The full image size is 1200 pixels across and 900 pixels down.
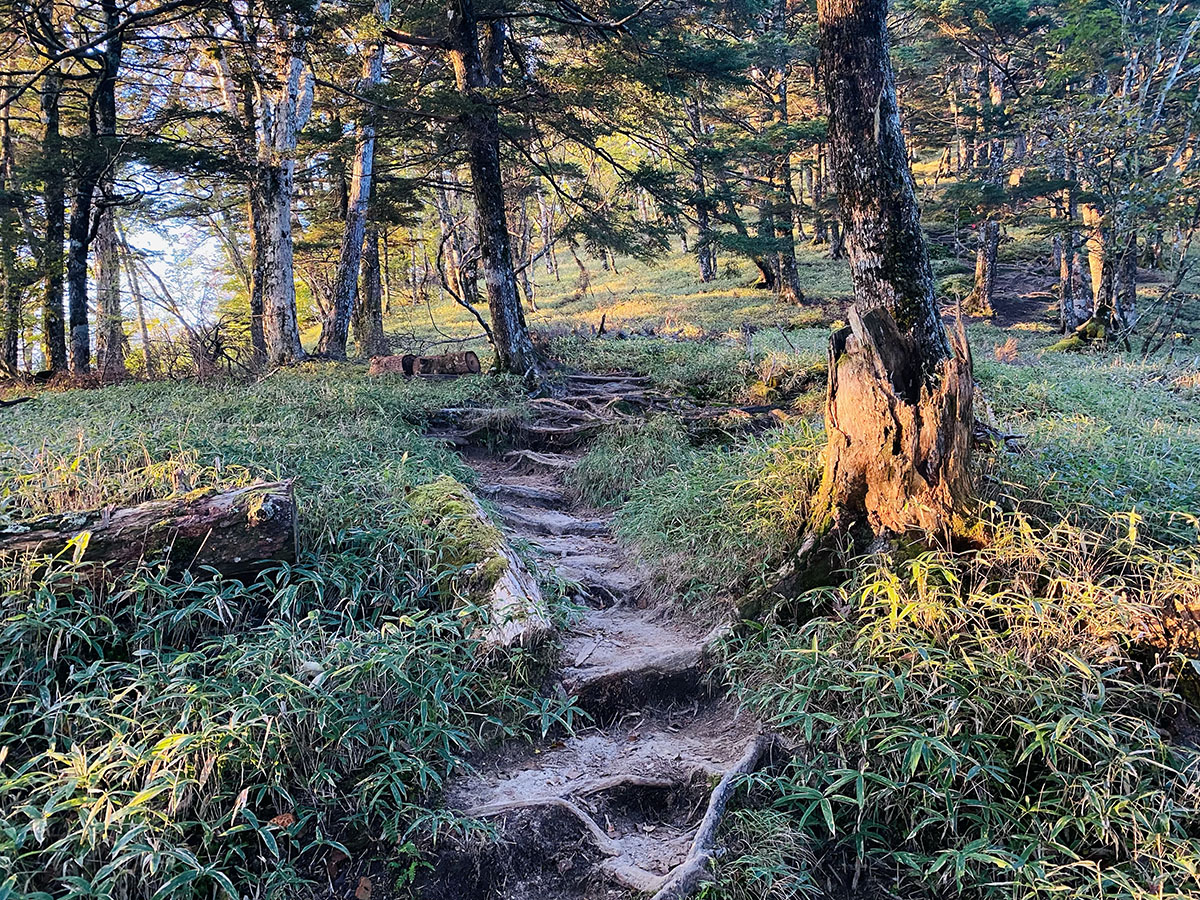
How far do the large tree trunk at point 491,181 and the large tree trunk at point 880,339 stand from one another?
5892mm

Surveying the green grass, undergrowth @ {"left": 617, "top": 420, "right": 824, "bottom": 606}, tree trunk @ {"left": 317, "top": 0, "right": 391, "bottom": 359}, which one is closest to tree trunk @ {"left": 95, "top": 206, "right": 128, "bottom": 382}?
tree trunk @ {"left": 317, "top": 0, "right": 391, "bottom": 359}

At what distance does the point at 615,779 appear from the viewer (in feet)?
10.1

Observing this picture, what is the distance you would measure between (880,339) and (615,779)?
9.98ft

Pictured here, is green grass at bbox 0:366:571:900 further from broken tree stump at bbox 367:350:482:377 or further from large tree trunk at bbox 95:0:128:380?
broken tree stump at bbox 367:350:482:377

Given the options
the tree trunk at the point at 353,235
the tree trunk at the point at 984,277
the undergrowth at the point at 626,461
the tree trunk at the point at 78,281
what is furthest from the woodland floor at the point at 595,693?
the tree trunk at the point at 984,277

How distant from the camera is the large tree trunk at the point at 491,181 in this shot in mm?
9297

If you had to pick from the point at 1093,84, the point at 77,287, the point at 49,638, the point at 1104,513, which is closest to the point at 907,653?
the point at 1104,513

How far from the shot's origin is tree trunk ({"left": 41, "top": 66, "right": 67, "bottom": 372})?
10.2 m

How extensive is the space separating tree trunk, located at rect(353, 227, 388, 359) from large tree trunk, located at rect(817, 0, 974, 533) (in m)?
11.6

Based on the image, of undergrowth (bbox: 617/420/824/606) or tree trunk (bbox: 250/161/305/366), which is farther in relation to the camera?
tree trunk (bbox: 250/161/305/366)

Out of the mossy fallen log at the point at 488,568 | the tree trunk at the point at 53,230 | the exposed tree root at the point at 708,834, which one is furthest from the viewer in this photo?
the tree trunk at the point at 53,230

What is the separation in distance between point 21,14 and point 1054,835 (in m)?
9.39

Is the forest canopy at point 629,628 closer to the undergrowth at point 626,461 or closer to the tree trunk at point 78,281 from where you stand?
the undergrowth at point 626,461

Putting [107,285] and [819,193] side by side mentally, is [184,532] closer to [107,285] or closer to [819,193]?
[107,285]
